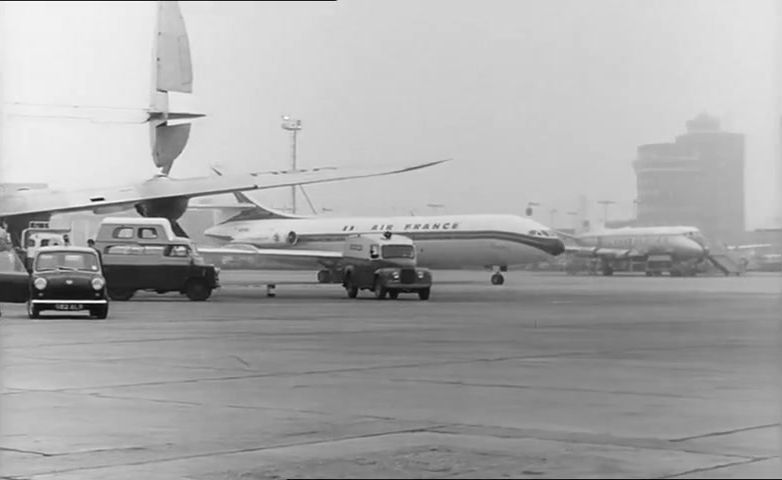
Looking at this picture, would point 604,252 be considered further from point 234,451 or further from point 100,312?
point 100,312

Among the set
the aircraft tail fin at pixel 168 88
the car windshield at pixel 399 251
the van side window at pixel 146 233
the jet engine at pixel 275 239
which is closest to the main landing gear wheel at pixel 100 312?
the car windshield at pixel 399 251

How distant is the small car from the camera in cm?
1914

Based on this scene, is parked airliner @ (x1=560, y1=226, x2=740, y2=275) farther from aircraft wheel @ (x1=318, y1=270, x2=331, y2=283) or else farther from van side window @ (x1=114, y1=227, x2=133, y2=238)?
van side window @ (x1=114, y1=227, x2=133, y2=238)

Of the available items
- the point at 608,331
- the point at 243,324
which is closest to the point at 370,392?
the point at 243,324

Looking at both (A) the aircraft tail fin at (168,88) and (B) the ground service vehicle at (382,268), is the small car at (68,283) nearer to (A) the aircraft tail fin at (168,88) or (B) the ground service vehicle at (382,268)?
(B) the ground service vehicle at (382,268)

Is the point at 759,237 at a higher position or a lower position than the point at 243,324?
higher

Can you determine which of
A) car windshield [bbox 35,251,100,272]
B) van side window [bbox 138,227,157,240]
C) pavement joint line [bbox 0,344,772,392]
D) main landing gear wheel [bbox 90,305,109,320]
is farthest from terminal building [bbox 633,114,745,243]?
main landing gear wheel [bbox 90,305,109,320]

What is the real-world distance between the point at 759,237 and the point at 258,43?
1.99m

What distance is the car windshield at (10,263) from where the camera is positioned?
20700 mm

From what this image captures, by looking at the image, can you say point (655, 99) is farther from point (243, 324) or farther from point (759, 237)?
point (243, 324)

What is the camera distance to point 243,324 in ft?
25.2

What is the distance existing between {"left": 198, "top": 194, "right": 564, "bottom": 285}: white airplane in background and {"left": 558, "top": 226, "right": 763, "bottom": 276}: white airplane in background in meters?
0.24

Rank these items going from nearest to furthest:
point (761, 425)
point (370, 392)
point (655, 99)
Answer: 1. point (655, 99)
2. point (761, 425)
3. point (370, 392)

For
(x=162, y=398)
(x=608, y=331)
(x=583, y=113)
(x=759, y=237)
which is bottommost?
(x=162, y=398)
